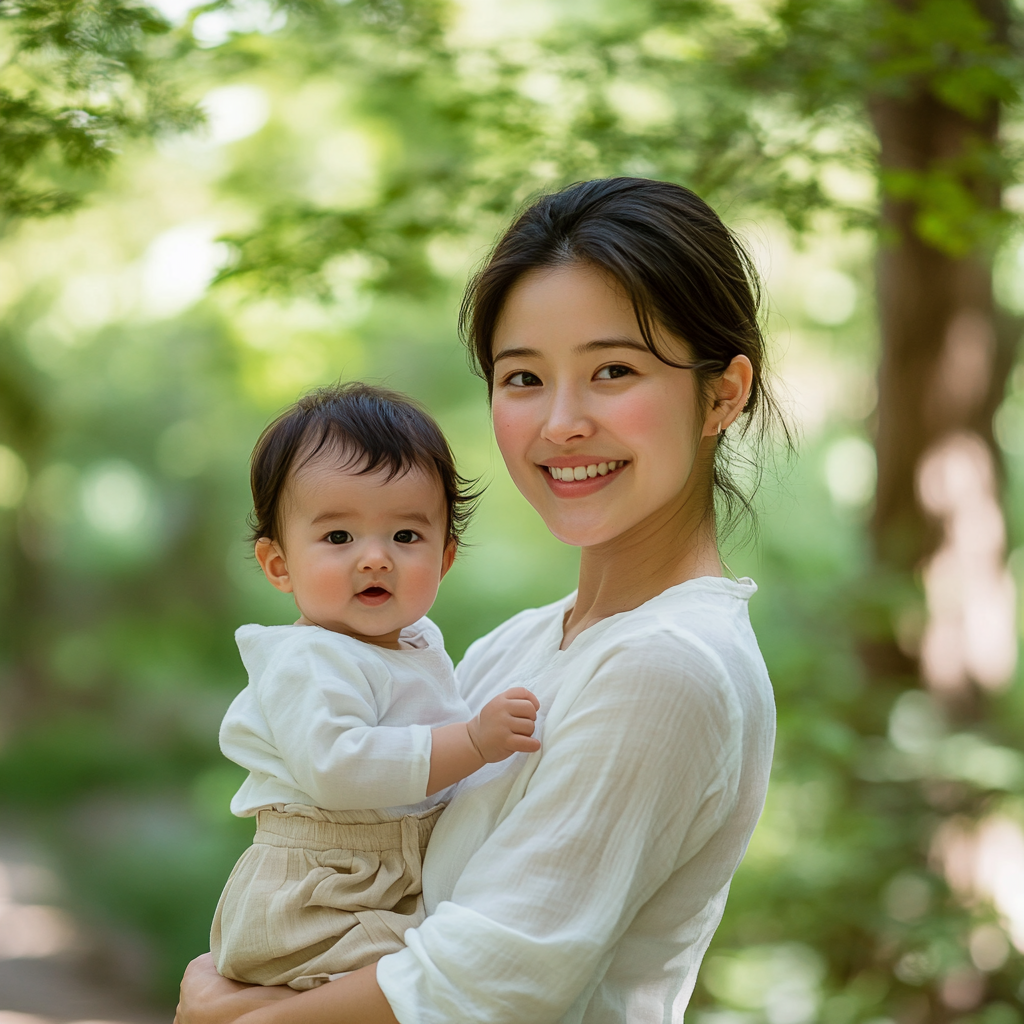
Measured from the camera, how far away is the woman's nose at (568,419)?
58.7 inches

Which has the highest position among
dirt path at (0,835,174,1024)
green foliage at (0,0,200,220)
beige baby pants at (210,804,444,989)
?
green foliage at (0,0,200,220)

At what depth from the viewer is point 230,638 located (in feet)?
33.4

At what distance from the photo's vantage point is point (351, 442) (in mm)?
1632

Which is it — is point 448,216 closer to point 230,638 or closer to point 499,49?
point 499,49

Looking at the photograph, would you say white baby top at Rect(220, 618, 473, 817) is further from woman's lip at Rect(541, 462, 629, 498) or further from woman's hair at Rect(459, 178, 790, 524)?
woman's hair at Rect(459, 178, 790, 524)

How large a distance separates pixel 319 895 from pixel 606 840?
43cm

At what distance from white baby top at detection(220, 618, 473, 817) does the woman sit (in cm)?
11

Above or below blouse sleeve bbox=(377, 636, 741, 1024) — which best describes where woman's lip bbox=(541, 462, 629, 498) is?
above

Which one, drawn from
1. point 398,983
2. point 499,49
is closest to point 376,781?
point 398,983

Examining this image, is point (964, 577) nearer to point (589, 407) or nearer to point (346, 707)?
point (589, 407)

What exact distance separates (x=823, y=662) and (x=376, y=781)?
9.74ft

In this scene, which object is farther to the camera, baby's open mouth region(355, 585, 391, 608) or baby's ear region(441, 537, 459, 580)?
baby's ear region(441, 537, 459, 580)

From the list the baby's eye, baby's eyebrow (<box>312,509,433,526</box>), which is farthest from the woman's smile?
baby's eyebrow (<box>312,509,433,526</box>)

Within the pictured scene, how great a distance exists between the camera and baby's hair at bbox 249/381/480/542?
5.34 feet
